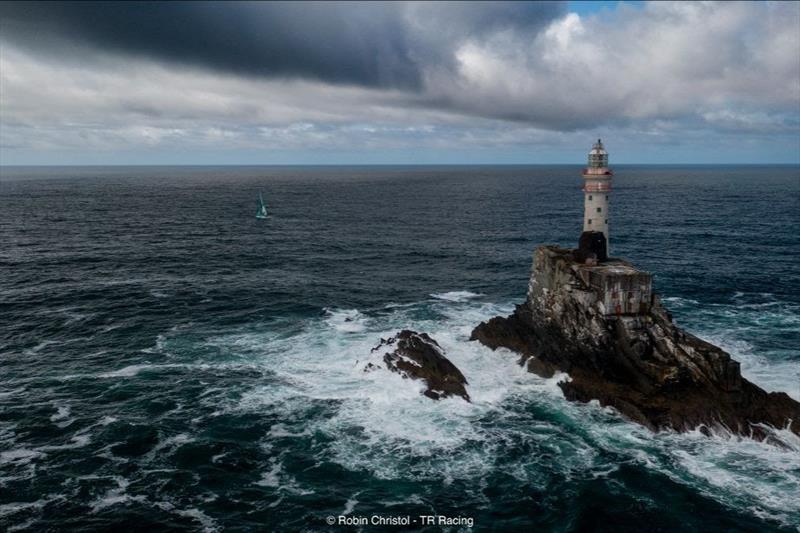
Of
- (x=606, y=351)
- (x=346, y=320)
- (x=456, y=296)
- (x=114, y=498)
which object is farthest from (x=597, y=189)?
(x=114, y=498)

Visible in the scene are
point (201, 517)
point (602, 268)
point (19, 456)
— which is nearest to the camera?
point (201, 517)

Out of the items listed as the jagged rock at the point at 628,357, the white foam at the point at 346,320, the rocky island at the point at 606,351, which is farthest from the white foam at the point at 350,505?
the white foam at the point at 346,320

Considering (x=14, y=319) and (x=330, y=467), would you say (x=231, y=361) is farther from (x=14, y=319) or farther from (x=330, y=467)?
(x=14, y=319)

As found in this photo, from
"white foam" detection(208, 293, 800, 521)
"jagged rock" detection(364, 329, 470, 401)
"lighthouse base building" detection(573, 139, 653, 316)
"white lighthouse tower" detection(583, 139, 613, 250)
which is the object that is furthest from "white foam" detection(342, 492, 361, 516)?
"white lighthouse tower" detection(583, 139, 613, 250)

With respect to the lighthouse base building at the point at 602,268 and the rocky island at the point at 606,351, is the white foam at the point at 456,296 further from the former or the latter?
the lighthouse base building at the point at 602,268

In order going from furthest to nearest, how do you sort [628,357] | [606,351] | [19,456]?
[606,351] < [628,357] < [19,456]

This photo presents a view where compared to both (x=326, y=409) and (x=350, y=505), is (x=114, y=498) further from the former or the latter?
(x=326, y=409)

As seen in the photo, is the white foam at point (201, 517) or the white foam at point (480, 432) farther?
the white foam at point (480, 432)
